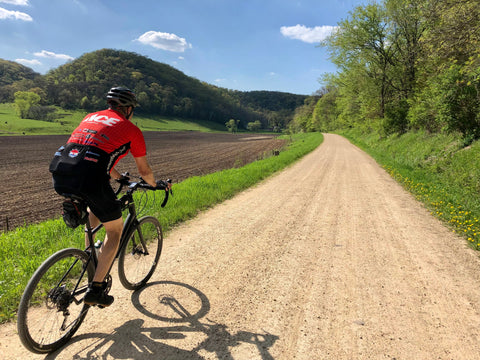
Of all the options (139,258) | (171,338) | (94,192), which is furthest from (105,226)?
(171,338)

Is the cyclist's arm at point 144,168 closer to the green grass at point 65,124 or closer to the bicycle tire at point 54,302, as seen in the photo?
the bicycle tire at point 54,302

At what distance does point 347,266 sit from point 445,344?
1.69 metres


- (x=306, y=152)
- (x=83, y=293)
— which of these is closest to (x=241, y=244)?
(x=83, y=293)

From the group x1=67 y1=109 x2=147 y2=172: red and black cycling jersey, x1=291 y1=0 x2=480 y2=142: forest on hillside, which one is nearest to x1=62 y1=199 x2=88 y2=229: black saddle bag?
x1=67 y1=109 x2=147 y2=172: red and black cycling jersey

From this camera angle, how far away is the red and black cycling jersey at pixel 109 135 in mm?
2543

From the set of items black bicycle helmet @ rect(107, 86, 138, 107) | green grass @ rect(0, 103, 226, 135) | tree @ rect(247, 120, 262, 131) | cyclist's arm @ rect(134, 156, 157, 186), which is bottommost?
green grass @ rect(0, 103, 226, 135)

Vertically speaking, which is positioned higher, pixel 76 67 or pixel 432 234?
pixel 76 67

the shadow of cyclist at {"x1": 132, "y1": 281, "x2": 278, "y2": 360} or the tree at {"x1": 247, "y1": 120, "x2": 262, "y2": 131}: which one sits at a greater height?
the tree at {"x1": 247, "y1": 120, "x2": 262, "y2": 131}

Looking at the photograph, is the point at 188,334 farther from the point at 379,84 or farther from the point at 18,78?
the point at 18,78

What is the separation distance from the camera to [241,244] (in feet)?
17.1

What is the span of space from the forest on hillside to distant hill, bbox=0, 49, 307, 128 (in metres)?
126

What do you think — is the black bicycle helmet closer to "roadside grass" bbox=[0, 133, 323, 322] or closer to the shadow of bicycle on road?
"roadside grass" bbox=[0, 133, 323, 322]

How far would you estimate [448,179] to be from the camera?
9.94 metres

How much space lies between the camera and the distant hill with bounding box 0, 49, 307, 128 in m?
122
